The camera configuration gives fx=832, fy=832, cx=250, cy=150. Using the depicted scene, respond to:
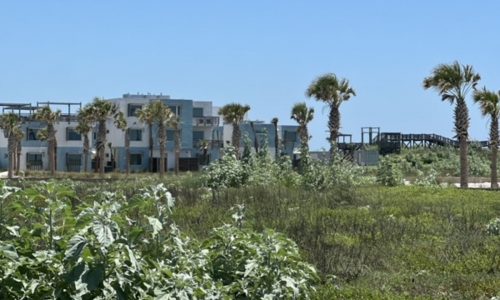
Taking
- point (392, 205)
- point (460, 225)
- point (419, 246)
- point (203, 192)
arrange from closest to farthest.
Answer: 1. point (419, 246)
2. point (460, 225)
3. point (392, 205)
4. point (203, 192)

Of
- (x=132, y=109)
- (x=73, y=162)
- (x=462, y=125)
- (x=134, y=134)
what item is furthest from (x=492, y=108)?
(x=73, y=162)

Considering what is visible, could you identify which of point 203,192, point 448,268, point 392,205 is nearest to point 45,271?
point 448,268

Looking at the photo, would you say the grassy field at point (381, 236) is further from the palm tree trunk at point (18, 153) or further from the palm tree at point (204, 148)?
the palm tree at point (204, 148)

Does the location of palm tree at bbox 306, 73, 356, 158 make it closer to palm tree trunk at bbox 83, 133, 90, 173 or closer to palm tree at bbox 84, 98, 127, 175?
→ palm tree at bbox 84, 98, 127, 175

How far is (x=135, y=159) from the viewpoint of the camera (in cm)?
8744

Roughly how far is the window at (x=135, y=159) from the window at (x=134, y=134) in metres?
1.69

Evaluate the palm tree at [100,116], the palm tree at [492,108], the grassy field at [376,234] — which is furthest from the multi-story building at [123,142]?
the grassy field at [376,234]

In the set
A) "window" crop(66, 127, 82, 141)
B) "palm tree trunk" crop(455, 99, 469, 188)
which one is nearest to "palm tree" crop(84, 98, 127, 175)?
"window" crop(66, 127, 82, 141)

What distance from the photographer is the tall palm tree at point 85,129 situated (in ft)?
253

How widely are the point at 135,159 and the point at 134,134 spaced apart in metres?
2.63

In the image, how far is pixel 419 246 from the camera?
1142 centimetres

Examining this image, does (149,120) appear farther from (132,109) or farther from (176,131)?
(132,109)

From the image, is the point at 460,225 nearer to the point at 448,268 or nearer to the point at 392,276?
the point at 448,268

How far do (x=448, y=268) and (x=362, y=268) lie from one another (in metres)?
1.08
